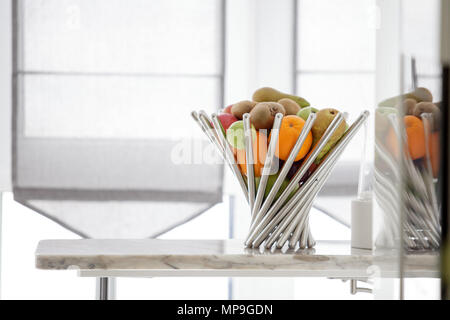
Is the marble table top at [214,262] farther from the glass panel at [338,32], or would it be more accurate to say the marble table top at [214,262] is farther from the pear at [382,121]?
the glass panel at [338,32]

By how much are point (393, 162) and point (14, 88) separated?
1.89 m

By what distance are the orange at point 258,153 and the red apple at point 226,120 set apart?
32mm

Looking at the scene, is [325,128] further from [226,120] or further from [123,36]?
[123,36]

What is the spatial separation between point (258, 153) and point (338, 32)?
1471 mm

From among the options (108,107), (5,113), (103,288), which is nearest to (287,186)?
(103,288)

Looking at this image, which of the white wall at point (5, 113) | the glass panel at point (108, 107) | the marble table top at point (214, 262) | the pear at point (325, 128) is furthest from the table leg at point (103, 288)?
the white wall at point (5, 113)

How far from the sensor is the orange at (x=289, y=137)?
0.59 metres

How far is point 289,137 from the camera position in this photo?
1.94 ft

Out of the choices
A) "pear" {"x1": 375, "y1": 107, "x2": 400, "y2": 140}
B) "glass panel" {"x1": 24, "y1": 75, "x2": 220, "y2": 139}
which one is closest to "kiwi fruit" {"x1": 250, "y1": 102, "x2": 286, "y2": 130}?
"pear" {"x1": 375, "y1": 107, "x2": 400, "y2": 140}

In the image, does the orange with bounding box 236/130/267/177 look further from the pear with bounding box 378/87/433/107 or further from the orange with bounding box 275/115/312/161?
the pear with bounding box 378/87/433/107

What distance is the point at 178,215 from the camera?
189 centimetres
